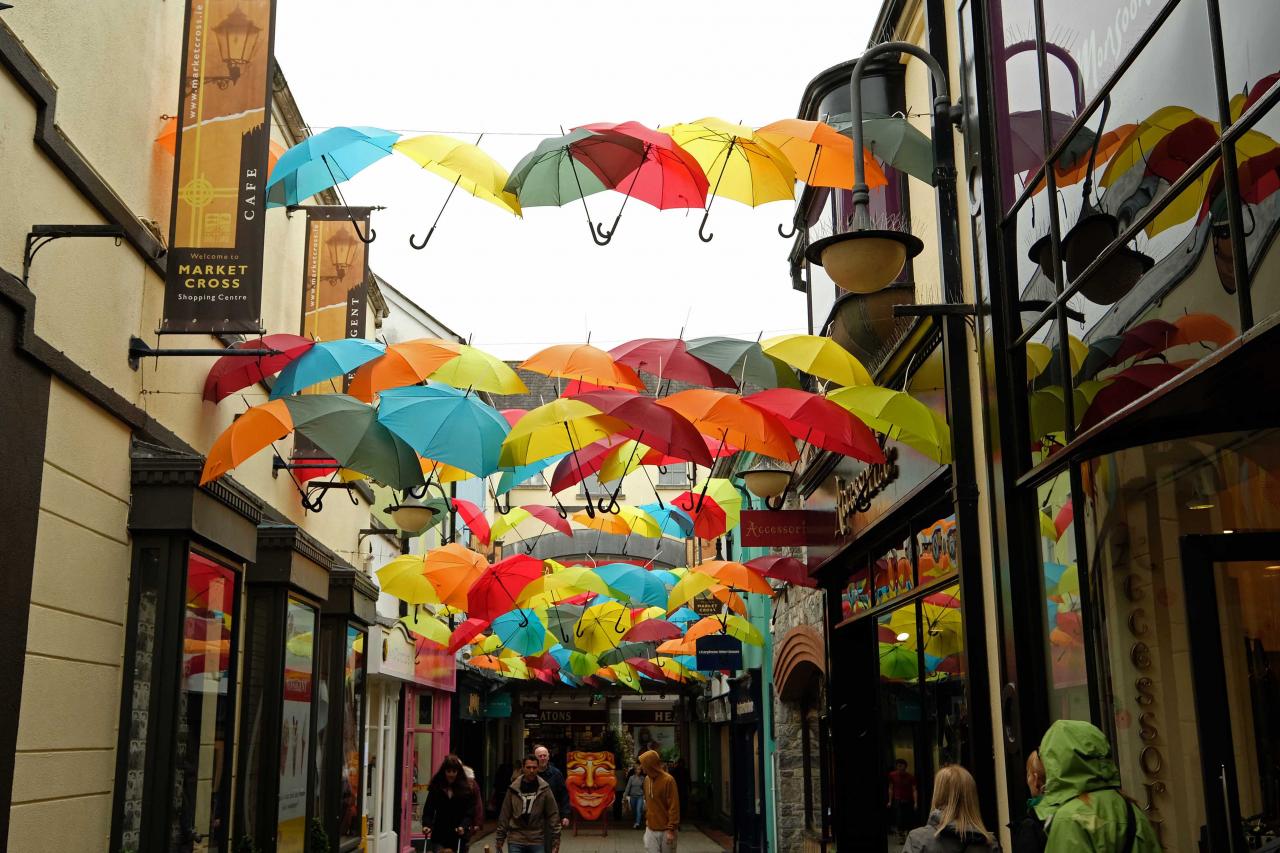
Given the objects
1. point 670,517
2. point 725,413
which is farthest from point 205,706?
point 670,517

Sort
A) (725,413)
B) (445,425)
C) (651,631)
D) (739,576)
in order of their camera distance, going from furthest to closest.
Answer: (651,631), (739,576), (725,413), (445,425)

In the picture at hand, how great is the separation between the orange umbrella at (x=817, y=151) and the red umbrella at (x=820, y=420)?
153 cm

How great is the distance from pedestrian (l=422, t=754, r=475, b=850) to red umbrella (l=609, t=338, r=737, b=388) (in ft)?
17.7

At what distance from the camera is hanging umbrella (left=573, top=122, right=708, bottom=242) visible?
27.4ft

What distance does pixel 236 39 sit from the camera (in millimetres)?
8266

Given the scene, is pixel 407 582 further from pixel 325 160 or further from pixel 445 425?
pixel 325 160

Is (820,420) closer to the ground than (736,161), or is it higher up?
closer to the ground

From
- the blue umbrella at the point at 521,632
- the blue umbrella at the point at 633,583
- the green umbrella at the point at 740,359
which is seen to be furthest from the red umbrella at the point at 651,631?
the green umbrella at the point at 740,359

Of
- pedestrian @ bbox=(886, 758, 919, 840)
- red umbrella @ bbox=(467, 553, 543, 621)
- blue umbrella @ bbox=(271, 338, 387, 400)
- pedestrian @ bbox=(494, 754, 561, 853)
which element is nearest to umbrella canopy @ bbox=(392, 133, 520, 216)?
→ blue umbrella @ bbox=(271, 338, 387, 400)

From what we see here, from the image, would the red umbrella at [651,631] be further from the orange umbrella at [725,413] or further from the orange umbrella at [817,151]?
the orange umbrella at [817,151]

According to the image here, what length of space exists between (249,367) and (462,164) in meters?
2.34

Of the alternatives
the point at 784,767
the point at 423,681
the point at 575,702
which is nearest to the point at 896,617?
the point at 784,767

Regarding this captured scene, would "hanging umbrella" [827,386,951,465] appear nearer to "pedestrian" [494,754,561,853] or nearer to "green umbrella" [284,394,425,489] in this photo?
"green umbrella" [284,394,425,489]

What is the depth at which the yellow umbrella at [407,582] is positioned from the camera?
1504 cm
